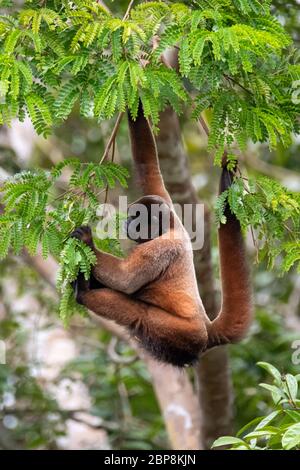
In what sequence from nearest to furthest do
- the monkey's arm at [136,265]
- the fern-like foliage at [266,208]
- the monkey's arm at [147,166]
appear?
1. the fern-like foliage at [266,208]
2. the monkey's arm at [136,265]
3. the monkey's arm at [147,166]

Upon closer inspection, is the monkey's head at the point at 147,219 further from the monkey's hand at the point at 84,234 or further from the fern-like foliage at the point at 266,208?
the fern-like foliage at the point at 266,208

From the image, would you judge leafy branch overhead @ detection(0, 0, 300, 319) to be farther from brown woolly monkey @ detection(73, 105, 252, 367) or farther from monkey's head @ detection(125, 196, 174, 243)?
monkey's head @ detection(125, 196, 174, 243)

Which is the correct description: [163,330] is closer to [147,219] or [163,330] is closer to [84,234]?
[147,219]

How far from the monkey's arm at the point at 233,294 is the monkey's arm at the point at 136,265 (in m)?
0.36

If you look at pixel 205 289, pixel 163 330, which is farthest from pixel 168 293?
pixel 205 289

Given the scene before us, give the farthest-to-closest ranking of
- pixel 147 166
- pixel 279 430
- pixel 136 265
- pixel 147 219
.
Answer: pixel 147 166
pixel 147 219
pixel 136 265
pixel 279 430

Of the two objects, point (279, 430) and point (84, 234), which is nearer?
point (279, 430)

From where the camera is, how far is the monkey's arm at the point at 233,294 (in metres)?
4.98

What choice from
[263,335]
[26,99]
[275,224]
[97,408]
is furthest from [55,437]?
[26,99]

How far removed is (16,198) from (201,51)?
4.21 feet

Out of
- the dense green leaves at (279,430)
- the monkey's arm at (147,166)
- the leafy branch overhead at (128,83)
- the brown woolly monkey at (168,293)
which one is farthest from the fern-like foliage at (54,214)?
the dense green leaves at (279,430)

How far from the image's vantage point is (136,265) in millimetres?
4883

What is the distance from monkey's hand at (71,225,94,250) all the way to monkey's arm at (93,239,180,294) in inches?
6.8

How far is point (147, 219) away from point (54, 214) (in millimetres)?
1125
